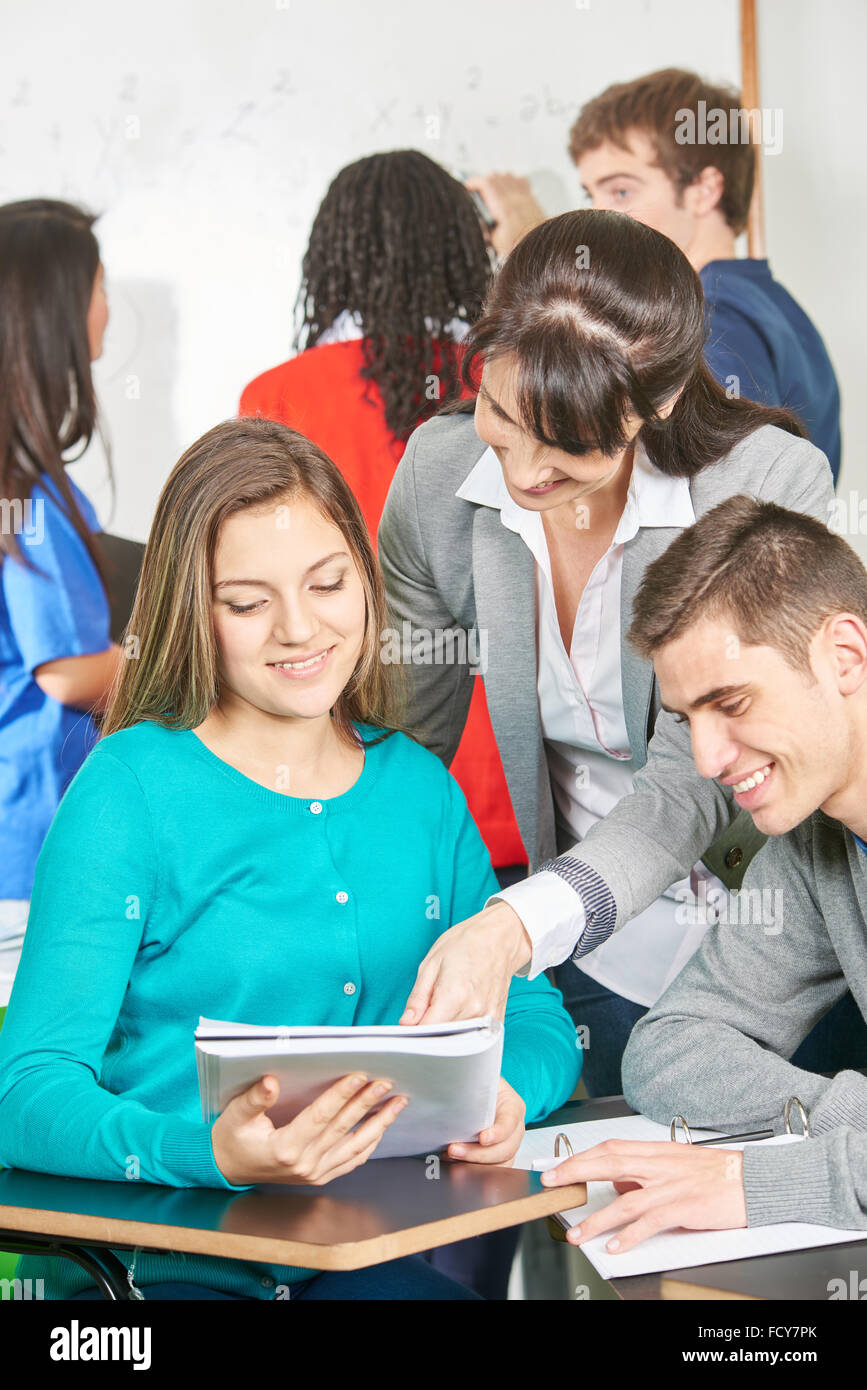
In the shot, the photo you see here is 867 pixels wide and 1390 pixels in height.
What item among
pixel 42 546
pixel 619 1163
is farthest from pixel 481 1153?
pixel 42 546

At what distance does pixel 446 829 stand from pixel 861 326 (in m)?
2.14

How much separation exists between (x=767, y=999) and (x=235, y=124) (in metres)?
2.37

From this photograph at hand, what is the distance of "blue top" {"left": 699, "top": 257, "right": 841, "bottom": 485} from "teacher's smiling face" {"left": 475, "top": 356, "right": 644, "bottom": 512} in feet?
3.71

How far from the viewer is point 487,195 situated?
3133mm

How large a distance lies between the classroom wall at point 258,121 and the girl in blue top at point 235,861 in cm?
158

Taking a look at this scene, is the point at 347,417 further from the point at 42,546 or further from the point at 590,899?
the point at 590,899

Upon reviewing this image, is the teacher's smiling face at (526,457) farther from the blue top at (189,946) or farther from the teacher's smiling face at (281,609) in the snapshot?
the blue top at (189,946)

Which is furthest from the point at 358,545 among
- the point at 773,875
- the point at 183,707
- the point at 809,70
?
the point at 809,70

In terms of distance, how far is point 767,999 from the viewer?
58.9 inches

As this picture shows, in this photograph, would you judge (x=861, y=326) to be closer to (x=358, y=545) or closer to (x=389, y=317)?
(x=389, y=317)

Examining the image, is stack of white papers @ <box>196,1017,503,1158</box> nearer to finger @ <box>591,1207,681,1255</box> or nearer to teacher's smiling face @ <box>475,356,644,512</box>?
finger @ <box>591,1207,681,1255</box>

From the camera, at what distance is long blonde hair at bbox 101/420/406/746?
1.48 metres

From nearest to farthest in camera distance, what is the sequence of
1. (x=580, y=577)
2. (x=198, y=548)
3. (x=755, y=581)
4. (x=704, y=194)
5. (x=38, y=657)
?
(x=755, y=581) < (x=198, y=548) < (x=580, y=577) < (x=38, y=657) < (x=704, y=194)
